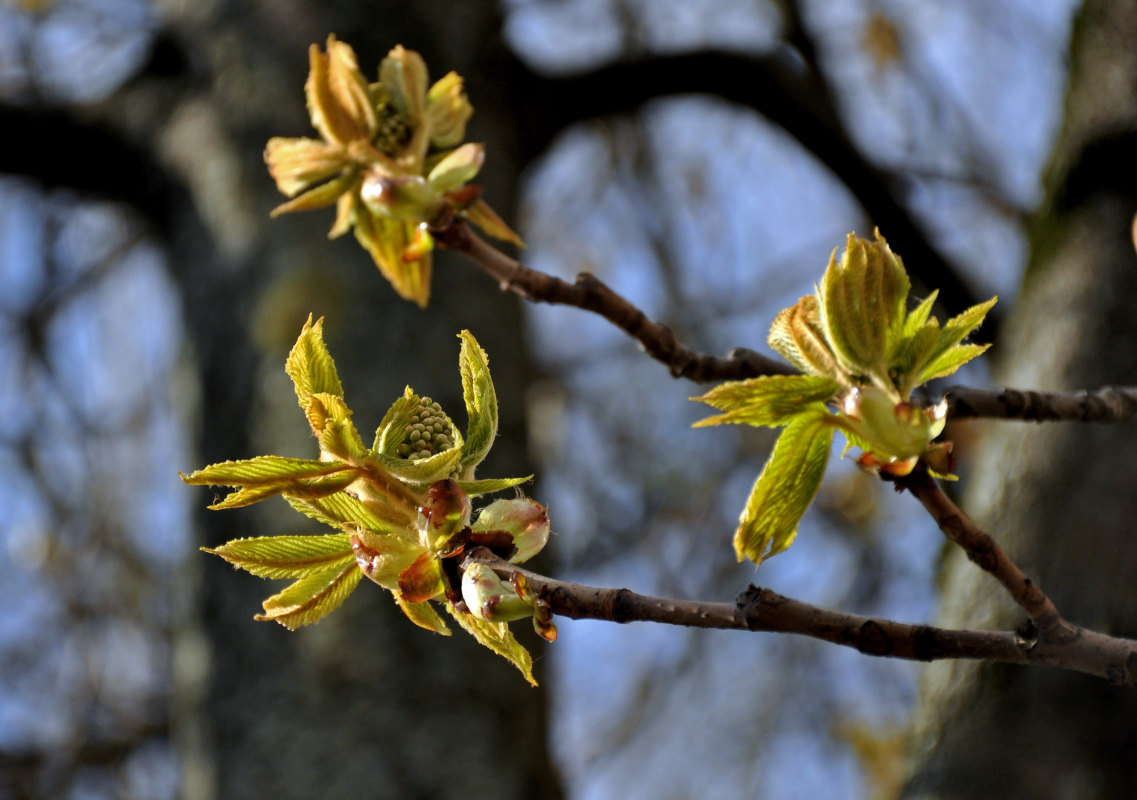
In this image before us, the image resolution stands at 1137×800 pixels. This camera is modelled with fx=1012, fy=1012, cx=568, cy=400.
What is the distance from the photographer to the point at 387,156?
2.47ft

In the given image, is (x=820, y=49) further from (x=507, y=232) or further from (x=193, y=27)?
(x=507, y=232)

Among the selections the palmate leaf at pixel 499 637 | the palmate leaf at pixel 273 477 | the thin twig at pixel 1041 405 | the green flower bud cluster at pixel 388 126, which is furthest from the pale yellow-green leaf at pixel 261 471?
the thin twig at pixel 1041 405

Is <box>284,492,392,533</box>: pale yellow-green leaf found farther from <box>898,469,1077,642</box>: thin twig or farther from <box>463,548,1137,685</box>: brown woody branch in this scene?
<box>898,469,1077,642</box>: thin twig

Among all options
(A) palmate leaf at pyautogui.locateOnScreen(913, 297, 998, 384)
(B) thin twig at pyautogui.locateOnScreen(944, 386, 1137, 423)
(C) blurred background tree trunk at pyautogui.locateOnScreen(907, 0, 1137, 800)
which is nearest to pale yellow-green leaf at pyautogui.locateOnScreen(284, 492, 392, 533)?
(A) palmate leaf at pyautogui.locateOnScreen(913, 297, 998, 384)

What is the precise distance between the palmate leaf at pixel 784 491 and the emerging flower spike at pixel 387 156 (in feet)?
1.02

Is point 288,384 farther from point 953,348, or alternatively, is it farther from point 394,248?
point 953,348

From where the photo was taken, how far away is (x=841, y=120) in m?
1.96

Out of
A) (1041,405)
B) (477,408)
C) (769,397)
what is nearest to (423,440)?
(477,408)

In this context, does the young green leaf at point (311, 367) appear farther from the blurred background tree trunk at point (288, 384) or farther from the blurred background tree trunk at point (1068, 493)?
the blurred background tree trunk at point (1068, 493)

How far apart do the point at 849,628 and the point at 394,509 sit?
0.79 feet

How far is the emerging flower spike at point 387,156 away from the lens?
715 millimetres

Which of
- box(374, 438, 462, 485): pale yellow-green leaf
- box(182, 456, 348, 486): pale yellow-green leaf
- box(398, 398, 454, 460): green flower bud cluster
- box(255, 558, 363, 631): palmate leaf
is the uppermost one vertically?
box(182, 456, 348, 486): pale yellow-green leaf

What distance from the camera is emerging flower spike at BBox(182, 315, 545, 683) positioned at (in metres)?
0.51

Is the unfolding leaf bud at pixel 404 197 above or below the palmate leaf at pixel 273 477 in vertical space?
above
